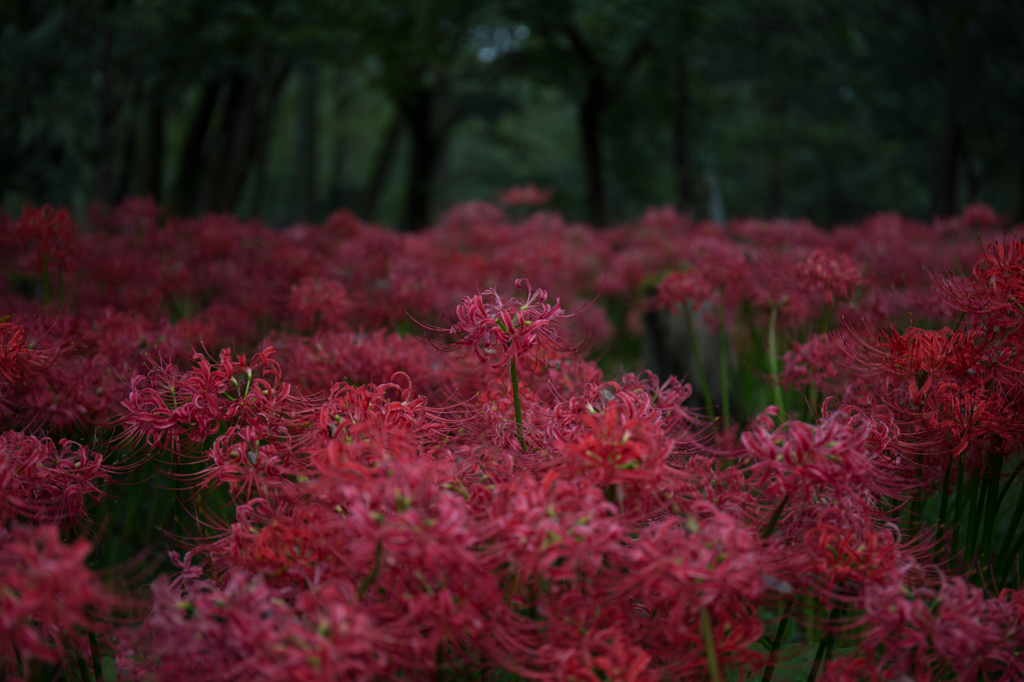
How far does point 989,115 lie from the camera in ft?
37.3

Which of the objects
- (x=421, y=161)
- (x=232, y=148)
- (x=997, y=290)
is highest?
(x=997, y=290)

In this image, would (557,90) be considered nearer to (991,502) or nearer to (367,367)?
(367,367)

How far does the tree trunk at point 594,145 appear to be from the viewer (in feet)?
32.9

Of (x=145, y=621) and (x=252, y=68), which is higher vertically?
(x=252, y=68)

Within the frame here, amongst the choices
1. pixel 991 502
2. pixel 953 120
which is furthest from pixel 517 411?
pixel 953 120

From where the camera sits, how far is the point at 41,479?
5.51ft

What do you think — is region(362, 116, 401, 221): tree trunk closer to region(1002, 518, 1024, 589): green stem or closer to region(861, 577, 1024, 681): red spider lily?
region(1002, 518, 1024, 589): green stem

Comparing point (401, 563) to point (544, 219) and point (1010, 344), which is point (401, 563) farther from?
point (544, 219)

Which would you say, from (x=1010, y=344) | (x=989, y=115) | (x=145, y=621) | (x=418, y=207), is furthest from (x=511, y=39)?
(x=145, y=621)

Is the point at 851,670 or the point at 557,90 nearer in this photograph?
the point at 851,670

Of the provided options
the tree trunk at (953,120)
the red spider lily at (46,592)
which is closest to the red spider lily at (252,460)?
the red spider lily at (46,592)

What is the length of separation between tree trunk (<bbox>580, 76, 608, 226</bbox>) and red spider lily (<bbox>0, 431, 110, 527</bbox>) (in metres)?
9.24

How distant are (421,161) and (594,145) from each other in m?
4.38

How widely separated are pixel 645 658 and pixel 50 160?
6.67 meters
